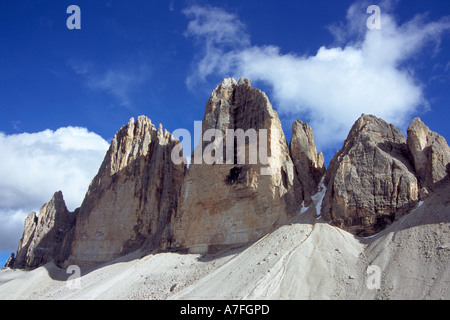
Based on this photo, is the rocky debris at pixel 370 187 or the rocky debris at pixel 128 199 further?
the rocky debris at pixel 128 199

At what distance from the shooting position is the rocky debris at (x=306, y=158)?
135 feet

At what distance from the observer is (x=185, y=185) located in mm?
43875

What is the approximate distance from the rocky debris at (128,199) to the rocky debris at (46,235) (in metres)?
6.18

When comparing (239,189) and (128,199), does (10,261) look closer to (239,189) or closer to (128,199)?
(128,199)

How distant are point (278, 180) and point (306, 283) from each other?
14.2 meters

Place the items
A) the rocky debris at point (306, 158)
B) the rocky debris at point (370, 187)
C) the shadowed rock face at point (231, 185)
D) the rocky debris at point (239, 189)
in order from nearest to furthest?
the rocky debris at point (370, 187)
the shadowed rock face at point (231, 185)
the rocky debris at point (239, 189)
the rocky debris at point (306, 158)

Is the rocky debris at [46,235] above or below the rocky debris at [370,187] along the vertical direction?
below

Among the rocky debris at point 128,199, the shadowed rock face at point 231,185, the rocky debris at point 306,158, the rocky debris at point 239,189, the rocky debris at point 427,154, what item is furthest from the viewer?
the rocky debris at point 128,199

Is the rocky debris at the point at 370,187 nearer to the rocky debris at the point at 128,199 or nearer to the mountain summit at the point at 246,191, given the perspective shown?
the mountain summit at the point at 246,191

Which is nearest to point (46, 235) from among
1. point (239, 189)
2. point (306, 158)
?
point (239, 189)

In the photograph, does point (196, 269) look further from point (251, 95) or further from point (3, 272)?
point (3, 272)

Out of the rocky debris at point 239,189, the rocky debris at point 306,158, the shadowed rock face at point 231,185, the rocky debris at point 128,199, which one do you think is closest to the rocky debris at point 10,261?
the shadowed rock face at point 231,185

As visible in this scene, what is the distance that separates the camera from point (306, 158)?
144 feet

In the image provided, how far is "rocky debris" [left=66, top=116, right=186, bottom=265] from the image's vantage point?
50.9 m
